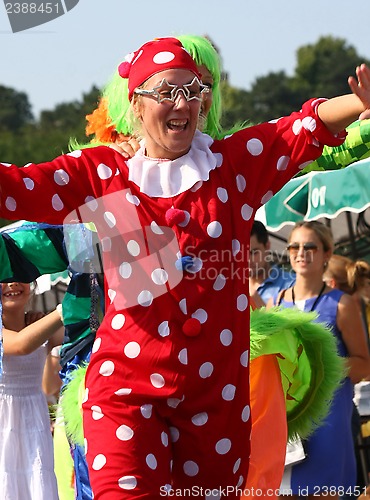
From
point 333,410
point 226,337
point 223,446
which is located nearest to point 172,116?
point 226,337

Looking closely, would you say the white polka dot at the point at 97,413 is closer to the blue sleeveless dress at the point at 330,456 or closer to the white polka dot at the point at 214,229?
the white polka dot at the point at 214,229

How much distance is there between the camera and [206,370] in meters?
3.40

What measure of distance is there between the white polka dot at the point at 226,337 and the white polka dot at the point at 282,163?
585 millimetres

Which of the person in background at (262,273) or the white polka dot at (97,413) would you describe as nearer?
the white polka dot at (97,413)

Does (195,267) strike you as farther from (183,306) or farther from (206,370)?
(206,370)

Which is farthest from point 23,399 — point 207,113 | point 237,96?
point 237,96

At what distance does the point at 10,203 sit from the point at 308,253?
11.3 feet

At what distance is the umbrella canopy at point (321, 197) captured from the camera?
7.89 meters

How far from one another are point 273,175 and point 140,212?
475 millimetres

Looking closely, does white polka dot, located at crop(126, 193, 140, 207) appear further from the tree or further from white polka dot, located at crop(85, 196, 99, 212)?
the tree

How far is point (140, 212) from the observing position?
351cm

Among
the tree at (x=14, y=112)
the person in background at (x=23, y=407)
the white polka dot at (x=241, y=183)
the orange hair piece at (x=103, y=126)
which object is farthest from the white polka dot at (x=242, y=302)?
the tree at (x=14, y=112)

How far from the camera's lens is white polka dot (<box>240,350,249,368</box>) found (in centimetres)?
352

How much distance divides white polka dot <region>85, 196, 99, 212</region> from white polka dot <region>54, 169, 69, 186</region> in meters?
0.10
